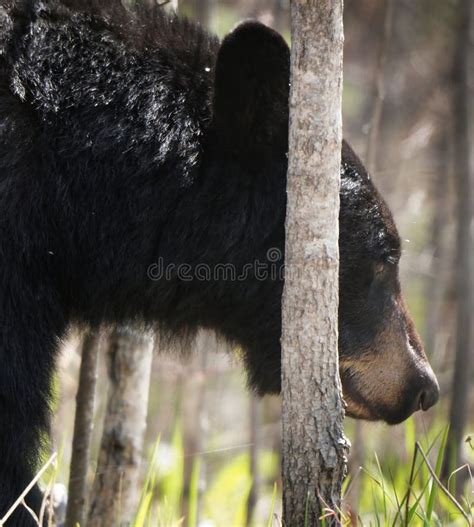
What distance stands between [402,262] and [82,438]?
292 cm

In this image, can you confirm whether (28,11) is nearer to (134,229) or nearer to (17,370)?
(134,229)

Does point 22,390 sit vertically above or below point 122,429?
above

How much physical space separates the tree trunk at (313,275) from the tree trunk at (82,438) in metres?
1.60

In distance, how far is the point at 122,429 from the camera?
4.28 m

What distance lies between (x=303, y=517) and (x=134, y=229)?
118 cm

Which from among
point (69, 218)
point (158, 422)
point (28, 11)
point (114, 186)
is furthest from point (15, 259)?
point (158, 422)

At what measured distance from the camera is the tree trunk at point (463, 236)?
6.23m

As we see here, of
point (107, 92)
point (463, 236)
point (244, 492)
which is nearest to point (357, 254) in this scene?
point (107, 92)

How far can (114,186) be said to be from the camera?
313 centimetres

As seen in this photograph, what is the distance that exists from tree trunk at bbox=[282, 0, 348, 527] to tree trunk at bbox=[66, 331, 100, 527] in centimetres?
160

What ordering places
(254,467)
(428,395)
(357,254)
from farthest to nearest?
(254,467) → (428,395) → (357,254)

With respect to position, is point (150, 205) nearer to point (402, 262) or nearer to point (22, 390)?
point (22, 390)

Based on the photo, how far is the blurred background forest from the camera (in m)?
6.30

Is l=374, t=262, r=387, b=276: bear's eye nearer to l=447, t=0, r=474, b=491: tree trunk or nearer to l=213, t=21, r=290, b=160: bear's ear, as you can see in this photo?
l=213, t=21, r=290, b=160: bear's ear
